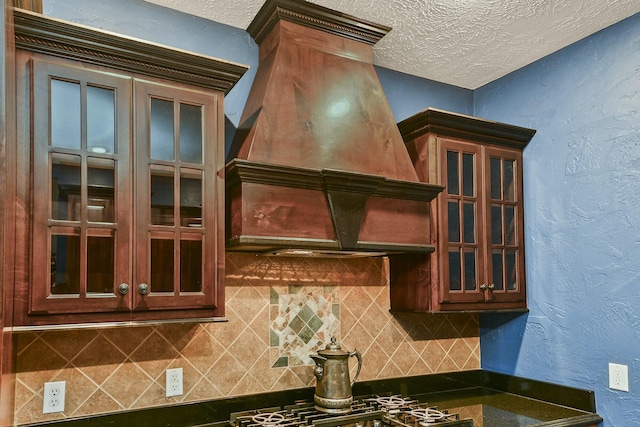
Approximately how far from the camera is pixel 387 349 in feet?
8.95

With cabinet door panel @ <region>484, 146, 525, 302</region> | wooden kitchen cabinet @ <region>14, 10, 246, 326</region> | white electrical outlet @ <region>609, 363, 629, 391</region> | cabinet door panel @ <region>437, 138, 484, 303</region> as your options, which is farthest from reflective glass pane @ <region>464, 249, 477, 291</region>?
wooden kitchen cabinet @ <region>14, 10, 246, 326</region>

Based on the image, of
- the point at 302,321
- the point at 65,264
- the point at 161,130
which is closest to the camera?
Answer: the point at 65,264

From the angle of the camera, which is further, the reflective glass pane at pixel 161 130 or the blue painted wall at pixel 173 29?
the blue painted wall at pixel 173 29

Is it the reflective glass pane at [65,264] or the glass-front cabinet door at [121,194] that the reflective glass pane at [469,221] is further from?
the reflective glass pane at [65,264]

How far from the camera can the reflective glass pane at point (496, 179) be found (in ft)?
Answer: 8.94

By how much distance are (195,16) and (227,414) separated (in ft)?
6.08

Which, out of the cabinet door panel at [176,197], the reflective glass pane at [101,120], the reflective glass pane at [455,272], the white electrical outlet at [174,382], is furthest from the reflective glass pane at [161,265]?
the reflective glass pane at [455,272]

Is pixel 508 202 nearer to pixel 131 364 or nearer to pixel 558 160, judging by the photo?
pixel 558 160

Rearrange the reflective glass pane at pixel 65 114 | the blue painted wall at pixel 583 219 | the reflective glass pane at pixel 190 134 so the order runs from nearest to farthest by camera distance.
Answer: the reflective glass pane at pixel 65 114
the reflective glass pane at pixel 190 134
the blue painted wall at pixel 583 219

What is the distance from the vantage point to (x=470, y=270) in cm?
259

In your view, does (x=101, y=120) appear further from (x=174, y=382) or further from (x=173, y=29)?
(x=174, y=382)

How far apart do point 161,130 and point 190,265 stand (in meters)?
0.52

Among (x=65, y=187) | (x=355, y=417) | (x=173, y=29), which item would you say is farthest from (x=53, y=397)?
(x=173, y=29)

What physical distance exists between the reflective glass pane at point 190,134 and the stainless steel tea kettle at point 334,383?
105 cm
